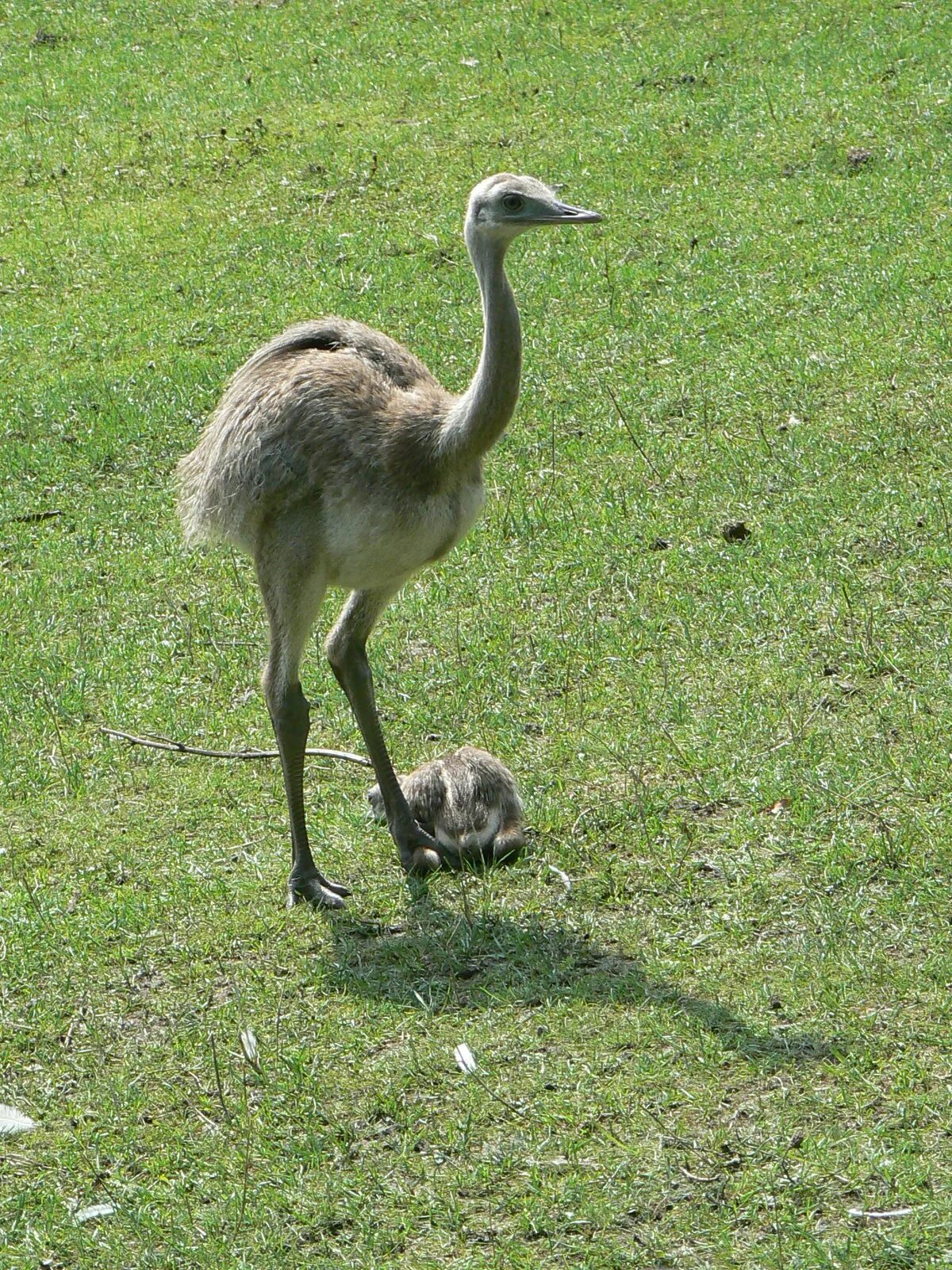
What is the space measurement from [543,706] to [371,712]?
1.10 meters

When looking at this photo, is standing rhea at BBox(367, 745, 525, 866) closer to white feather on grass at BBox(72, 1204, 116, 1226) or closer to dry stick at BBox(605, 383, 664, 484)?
white feather on grass at BBox(72, 1204, 116, 1226)

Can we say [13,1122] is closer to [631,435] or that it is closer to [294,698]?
[294,698]

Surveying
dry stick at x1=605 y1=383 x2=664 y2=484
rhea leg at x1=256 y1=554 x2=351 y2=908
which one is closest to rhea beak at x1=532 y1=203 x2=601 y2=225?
rhea leg at x1=256 y1=554 x2=351 y2=908

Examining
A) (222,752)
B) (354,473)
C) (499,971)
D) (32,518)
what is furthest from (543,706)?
(32,518)

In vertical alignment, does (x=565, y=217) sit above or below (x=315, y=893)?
above

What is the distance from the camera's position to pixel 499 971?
243 inches

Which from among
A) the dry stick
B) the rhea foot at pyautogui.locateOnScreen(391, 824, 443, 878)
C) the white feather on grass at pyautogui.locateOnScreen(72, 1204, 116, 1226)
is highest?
the dry stick

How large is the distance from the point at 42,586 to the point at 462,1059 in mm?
4869

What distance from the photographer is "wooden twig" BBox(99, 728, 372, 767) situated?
7.74 m

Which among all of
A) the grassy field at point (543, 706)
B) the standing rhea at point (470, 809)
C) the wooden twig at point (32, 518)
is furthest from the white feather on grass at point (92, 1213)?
the wooden twig at point (32, 518)

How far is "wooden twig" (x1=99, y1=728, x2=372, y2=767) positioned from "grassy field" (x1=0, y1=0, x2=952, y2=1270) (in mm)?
65

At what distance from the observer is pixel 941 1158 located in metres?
4.99

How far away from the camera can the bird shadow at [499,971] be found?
5738 millimetres

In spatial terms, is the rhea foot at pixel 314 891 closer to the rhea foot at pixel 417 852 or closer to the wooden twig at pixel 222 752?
the rhea foot at pixel 417 852
